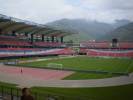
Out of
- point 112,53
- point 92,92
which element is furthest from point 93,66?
point 112,53

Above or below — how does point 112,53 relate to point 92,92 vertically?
below

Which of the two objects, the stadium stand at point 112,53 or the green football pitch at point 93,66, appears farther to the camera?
the stadium stand at point 112,53

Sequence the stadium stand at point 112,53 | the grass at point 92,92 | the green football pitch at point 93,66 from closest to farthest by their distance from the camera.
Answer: the grass at point 92,92, the green football pitch at point 93,66, the stadium stand at point 112,53

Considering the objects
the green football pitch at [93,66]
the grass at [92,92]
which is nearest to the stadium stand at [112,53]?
the green football pitch at [93,66]

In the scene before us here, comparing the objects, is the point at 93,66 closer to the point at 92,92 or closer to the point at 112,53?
the point at 92,92

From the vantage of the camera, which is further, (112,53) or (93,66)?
(112,53)

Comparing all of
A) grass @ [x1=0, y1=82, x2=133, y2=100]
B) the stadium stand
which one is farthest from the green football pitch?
the stadium stand

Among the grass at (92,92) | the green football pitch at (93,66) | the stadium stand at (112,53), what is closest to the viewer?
the grass at (92,92)

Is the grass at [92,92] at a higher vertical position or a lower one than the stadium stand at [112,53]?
higher

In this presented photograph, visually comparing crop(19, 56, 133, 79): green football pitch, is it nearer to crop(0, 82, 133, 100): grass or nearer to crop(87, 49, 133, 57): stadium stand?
crop(0, 82, 133, 100): grass

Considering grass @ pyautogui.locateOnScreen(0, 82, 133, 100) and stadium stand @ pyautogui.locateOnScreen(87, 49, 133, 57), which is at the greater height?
grass @ pyautogui.locateOnScreen(0, 82, 133, 100)

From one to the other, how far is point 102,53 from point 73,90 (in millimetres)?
70330

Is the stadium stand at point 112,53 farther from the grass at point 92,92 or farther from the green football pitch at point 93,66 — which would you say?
the grass at point 92,92

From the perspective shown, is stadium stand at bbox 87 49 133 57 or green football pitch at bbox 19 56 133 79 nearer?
green football pitch at bbox 19 56 133 79
